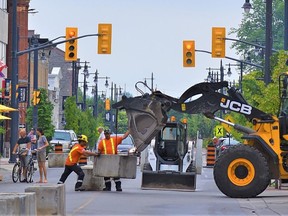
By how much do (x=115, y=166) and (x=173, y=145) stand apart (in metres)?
6.45

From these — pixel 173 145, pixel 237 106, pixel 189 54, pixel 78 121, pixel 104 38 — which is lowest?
pixel 173 145

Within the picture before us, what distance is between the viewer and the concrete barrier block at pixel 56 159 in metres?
49.5

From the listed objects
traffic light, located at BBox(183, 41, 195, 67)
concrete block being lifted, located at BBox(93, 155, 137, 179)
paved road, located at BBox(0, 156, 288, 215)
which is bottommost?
paved road, located at BBox(0, 156, 288, 215)

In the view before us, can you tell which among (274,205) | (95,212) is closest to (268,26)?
(274,205)

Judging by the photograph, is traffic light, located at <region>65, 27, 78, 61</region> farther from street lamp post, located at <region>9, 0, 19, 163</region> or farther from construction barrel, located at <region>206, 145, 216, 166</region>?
construction barrel, located at <region>206, 145, 216, 166</region>

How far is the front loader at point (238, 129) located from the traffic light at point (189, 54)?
19532 millimetres

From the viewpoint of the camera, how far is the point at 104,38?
4647 cm

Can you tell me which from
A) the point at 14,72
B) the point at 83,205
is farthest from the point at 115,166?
the point at 14,72

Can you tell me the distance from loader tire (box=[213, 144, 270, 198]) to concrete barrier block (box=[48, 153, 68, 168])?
74.1 ft

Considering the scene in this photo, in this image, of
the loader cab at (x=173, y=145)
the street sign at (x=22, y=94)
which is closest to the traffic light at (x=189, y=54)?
the loader cab at (x=173, y=145)

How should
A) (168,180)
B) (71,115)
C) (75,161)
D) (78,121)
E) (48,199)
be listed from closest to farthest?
(48,199) < (75,161) < (168,180) < (71,115) < (78,121)

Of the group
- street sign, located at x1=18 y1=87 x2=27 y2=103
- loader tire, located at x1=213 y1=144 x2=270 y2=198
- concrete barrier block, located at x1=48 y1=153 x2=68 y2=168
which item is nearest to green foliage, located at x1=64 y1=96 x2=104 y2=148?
street sign, located at x1=18 y1=87 x2=27 y2=103

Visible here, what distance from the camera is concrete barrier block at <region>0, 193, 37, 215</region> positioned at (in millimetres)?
14555

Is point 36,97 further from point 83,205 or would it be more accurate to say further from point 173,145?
point 83,205
